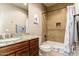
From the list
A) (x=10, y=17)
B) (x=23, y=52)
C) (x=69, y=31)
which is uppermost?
(x=10, y=17)

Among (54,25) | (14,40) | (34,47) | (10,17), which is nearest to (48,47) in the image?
(34,47)

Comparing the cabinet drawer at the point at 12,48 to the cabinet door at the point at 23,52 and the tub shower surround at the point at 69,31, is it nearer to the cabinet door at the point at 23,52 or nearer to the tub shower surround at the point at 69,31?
the cabinet door at the point at 23,52

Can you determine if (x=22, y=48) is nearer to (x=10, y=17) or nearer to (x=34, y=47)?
(x=34, y=47)

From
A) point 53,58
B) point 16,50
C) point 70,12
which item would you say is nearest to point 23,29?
point 16,50

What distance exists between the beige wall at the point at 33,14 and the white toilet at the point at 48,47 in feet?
0.47

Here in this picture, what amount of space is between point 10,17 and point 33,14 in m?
0.32

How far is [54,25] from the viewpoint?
1.55 meters

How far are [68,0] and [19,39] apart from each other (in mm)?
872

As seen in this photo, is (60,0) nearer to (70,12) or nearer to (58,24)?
(70,12)

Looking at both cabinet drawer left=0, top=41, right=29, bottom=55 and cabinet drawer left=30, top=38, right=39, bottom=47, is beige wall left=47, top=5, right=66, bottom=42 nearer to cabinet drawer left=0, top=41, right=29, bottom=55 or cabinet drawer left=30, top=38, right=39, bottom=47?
cabinet drawer left=30, top=38, right=39, bottom=47

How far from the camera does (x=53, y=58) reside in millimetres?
1549

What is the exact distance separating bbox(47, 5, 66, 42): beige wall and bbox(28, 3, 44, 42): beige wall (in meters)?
0.12

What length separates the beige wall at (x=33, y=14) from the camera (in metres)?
1.54

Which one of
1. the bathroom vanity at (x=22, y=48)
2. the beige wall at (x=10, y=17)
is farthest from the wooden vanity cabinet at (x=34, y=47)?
the beige wall at (x=10, y=17)
